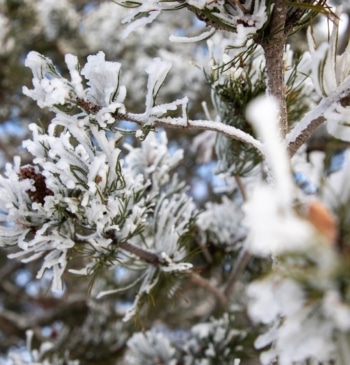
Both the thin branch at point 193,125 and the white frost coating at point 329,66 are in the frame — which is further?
the thin branch at point 193,125

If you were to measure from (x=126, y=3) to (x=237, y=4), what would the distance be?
8.0 inches

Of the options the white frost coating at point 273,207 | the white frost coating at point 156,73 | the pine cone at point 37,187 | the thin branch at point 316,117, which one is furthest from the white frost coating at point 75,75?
the white frost coating at point 273,207

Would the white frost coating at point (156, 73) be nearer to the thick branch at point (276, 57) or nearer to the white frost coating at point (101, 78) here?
the white frost coating at point (101, 78)

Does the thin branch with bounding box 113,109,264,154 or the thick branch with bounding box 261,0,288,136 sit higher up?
the thick branch with bounding box 261,0,288,136

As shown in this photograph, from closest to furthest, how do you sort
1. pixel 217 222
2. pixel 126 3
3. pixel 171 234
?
pixel 126 3 → pixel 171 234 → pixel 217 222

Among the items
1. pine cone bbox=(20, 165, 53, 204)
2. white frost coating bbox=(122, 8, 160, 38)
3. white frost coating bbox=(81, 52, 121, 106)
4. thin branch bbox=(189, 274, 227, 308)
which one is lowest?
thin branch bbox=(189, 274, 227, 308)

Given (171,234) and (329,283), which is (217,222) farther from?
(329,283)

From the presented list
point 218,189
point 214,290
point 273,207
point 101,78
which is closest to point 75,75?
point 101,78

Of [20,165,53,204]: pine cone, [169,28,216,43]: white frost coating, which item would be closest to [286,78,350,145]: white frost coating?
[169,28,216,43]: white frost coating

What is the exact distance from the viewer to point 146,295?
4.00 ft

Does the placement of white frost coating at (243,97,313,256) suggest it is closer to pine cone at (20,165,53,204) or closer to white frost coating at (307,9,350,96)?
white frost coating at (307,9,350,96)

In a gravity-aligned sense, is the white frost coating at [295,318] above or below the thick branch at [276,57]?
below

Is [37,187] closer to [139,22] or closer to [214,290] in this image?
[139,22]

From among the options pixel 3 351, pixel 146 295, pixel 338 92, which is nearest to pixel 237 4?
pixel 338 92
